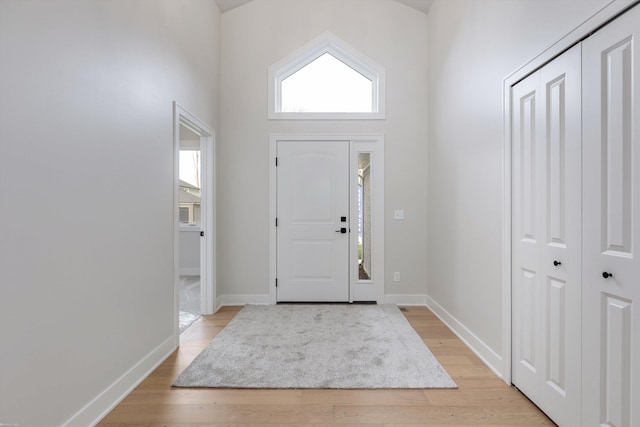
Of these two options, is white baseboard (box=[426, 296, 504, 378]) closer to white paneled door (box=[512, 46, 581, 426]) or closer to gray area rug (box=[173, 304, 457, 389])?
white paneled door (box=[512, 46, 581, 426])

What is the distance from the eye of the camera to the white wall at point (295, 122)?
4.21 m

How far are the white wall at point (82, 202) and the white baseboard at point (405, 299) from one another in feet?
8.45

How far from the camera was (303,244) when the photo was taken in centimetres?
429

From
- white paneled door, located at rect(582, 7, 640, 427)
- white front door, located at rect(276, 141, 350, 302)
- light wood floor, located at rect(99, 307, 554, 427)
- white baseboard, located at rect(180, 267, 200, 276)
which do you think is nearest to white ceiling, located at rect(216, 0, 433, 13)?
white front door, located at rect(276, 141, 350, 302)

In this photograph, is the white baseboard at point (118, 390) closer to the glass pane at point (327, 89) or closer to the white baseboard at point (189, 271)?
the glass pane at point (327, 89)

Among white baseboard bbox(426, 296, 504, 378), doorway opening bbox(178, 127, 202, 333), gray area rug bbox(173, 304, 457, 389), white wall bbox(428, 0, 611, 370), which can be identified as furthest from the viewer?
doorway opening bbox(178, 127, 202, 333)

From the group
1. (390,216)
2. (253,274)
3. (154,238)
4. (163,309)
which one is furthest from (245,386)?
(390,216)

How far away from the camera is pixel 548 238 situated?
195 centimetres

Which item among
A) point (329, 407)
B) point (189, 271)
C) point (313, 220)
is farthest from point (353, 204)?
point (189, 271)

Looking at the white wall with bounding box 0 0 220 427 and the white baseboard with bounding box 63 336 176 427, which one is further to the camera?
the white baseboard with bounding box 63 336 176 427

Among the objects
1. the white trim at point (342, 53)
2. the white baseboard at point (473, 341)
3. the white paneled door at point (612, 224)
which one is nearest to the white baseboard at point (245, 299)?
the white baseboard at point (473, 341)

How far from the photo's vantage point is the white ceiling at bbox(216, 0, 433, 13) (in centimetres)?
404

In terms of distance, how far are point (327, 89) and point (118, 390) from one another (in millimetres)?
3789

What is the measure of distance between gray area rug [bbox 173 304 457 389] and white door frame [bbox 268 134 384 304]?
21.0 inches
